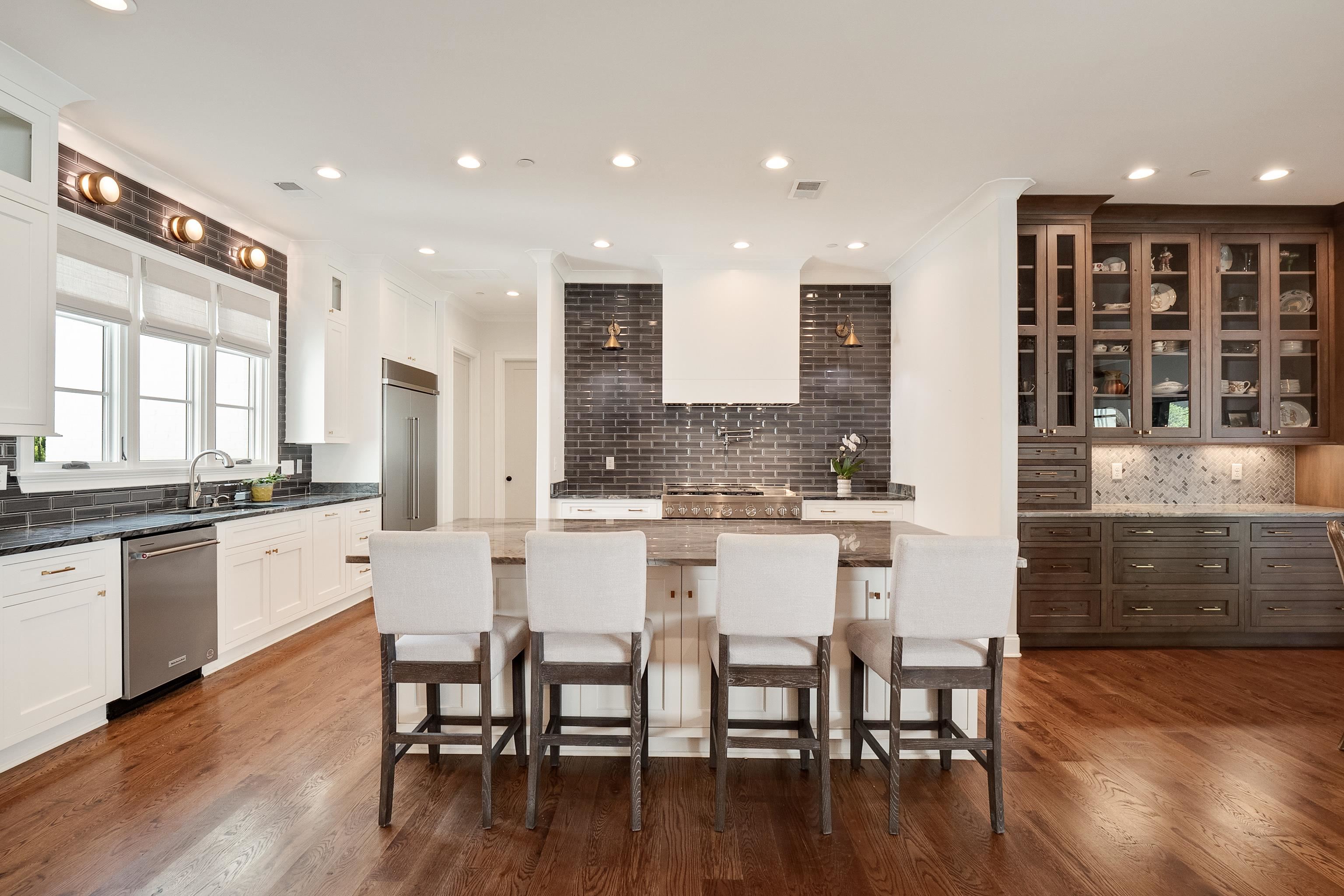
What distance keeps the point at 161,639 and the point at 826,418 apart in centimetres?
491

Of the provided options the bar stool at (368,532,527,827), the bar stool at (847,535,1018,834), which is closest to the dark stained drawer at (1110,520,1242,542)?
the bar stool at (847,535,1018,834)

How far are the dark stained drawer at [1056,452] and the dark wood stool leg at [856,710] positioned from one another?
227 centimetres

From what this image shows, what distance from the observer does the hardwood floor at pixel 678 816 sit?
1.91 m

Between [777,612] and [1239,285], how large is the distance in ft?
14.7

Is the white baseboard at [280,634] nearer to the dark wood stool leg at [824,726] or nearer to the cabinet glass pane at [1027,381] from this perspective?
the dark wood stool leg at [824,726]

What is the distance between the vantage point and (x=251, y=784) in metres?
2.45

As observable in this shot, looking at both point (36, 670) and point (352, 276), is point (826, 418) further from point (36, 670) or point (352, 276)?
point (36, 670)

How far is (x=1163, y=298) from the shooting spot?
14.5 ft

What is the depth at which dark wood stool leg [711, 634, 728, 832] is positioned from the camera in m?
2.14

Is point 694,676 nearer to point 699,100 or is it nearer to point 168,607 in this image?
point 699,100

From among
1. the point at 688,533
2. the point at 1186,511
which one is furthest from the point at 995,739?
the point at 1186,511

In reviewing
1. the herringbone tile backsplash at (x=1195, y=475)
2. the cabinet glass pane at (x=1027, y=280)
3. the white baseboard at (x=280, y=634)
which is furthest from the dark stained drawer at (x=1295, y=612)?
the white baseboard at (x=280, y=634)

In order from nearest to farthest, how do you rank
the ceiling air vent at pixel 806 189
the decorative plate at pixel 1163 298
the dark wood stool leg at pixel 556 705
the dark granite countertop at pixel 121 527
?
the dark wood stool leg at pixel 556 705 < the dark granite countertop at pixel 121 527 < the ceiling air vent at pixel 806 189 < the decorative plate at pixel 1163 298

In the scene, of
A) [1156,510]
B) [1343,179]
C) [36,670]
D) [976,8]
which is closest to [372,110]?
[976,8]
